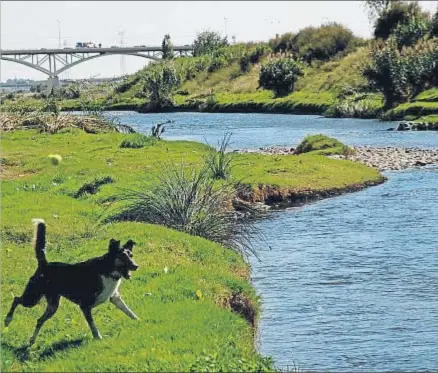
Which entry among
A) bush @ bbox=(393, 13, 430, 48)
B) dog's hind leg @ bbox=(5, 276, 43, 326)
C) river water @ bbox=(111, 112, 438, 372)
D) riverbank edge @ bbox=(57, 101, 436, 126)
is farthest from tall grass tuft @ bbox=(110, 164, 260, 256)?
bush @ bbox=(393, 13, 430, 48)

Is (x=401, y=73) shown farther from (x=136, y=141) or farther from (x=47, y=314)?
(x=47, y=314)

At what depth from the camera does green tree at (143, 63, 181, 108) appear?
11131 centimetres

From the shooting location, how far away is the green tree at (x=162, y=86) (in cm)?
11131

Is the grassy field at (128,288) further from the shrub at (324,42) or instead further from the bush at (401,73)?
the shrub at (324,42)

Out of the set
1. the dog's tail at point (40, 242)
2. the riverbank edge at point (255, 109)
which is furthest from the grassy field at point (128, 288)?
the riverbank edge at point (255, 109)

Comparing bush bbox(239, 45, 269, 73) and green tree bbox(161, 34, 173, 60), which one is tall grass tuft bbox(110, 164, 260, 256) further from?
green tree bbox(161, 34, 173, 60)

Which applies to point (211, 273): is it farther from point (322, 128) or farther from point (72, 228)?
point (322, 128)

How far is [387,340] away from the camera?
48.1 feet

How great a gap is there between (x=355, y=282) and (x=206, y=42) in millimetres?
137211

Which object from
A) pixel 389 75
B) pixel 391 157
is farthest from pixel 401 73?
pixel 391 157

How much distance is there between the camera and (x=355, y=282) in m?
18.8

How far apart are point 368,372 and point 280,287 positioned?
545 centimetres

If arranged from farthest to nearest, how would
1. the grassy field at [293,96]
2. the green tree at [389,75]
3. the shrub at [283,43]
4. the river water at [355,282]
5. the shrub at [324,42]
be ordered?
the shrub at [283,43] → the shrub at [324,42] → the green tree at [389,75] → the grassy field at [293,96] → the river water at [355,282]

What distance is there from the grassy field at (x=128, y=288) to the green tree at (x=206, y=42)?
120 metres
